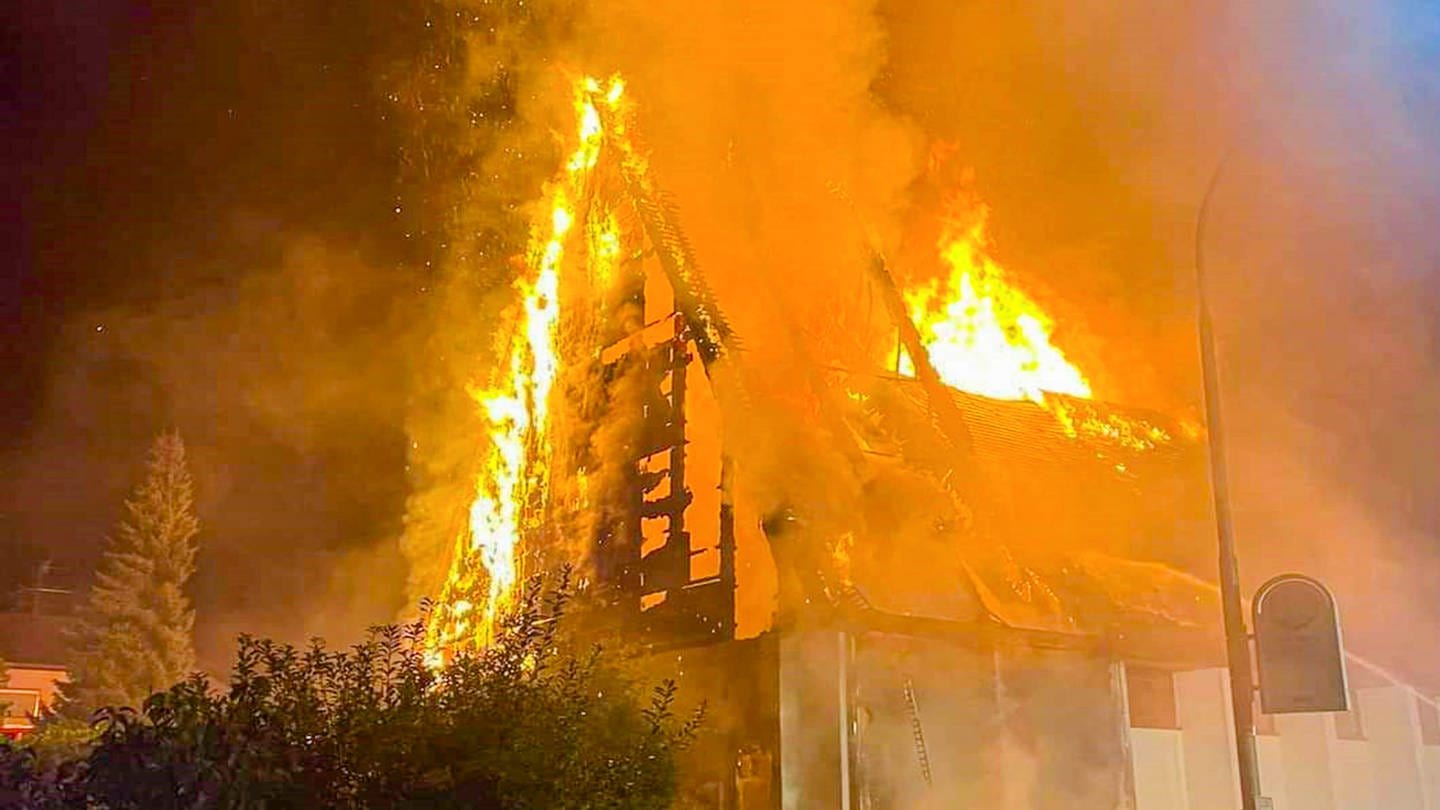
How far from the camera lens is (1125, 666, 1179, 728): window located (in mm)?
12102

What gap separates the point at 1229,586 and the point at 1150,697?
3957 mm

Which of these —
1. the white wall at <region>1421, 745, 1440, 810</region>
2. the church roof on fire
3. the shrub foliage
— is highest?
the church roof on fire

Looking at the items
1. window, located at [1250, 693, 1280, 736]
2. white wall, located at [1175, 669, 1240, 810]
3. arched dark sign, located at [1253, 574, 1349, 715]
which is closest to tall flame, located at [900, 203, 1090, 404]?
white wall, located at [1175, 669, 1240, 810]

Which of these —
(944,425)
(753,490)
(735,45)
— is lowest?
(753,490)

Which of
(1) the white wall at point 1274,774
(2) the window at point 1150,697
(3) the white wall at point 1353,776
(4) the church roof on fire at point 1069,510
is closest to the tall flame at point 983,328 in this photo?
(4) the church roof on fire at point 1069,510

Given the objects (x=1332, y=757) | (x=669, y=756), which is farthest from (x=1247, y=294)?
(x=669, y=756)

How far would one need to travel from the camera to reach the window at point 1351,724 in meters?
13.5

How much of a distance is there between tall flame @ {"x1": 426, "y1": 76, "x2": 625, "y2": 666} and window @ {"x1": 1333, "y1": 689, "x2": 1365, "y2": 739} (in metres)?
9.48

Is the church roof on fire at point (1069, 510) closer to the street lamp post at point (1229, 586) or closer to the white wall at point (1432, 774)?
the street lamp post at point (1229, 586)

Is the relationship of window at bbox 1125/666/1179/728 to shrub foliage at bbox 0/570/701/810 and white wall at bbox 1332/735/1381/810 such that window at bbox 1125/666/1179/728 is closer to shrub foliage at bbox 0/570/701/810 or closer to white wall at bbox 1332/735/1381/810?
white wall at bbox 1332/735/1381/810

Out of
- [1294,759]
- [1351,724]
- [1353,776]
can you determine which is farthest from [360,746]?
[1351,724]

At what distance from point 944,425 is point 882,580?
2.61 metres

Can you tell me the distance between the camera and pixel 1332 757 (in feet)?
43.0

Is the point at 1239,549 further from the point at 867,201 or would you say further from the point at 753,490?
the point at 753,490
